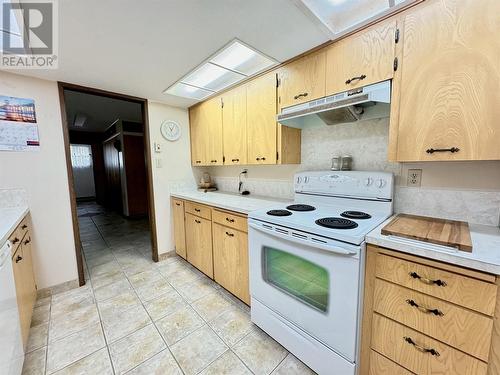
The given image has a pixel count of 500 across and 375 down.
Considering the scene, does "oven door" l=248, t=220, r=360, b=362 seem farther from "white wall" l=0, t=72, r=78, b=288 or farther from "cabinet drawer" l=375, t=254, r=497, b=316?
"white wall" l=0, t=72, r=78, b=288

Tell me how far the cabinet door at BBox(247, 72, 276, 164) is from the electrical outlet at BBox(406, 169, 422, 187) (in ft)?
3.32

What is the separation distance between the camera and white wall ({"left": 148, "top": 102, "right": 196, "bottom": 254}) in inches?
107

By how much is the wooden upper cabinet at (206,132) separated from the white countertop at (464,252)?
6.31ft

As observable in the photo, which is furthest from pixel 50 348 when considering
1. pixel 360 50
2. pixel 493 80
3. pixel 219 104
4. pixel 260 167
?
pixel 493 80

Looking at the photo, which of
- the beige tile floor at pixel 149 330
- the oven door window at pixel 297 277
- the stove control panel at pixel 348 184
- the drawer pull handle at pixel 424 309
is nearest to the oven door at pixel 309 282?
the oven door window at pixel 297 277

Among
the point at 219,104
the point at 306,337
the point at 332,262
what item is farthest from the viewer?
the point at 219,104

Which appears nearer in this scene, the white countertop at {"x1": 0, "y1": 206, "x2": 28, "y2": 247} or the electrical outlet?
the white countertop at {"x1": 0, "y1": 206, "x2": 28, "y2": 247}

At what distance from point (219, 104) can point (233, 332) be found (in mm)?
2267

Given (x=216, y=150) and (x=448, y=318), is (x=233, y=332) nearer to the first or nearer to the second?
(x=448, y=318)

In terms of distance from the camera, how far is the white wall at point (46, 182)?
1.91 meters

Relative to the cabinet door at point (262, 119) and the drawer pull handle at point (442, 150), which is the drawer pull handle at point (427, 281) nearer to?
the drawer pull handle at point (442, 150)

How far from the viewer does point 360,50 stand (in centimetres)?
133

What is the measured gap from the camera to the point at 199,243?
2.40 m

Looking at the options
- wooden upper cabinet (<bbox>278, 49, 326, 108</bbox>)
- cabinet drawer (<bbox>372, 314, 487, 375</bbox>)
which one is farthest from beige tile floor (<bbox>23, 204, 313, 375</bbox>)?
wooden upper cabinet (<bbox>278, 49, 326, 108</bbox>)
